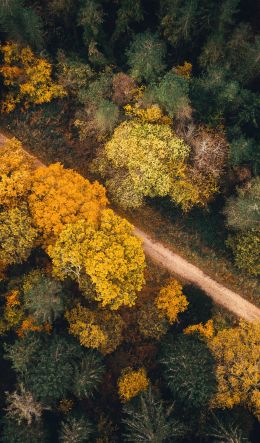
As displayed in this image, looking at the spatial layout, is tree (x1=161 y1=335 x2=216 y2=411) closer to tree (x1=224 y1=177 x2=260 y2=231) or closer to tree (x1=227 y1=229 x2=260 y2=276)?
tree (x1=227 y1=229 x2=260 y2=276)

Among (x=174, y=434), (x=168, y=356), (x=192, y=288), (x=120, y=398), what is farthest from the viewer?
(x=192, y=288)

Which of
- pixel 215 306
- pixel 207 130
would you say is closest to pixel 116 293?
pixel 215 306

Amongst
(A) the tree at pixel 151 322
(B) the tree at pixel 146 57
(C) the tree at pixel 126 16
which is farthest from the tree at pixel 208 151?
(A) the tree at pixel 151 322

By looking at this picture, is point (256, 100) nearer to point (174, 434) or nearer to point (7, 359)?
point (174, 434)

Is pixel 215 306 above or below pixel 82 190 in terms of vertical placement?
below

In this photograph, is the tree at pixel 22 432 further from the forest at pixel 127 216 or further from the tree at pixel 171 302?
the tree at pixel 171 302

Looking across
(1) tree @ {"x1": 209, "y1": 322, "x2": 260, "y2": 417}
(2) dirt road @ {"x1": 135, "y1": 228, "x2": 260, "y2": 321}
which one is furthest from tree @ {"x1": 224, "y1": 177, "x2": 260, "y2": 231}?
(1) tree @ {"x1": 209, "y1": 322, "x2": 260, "y2": 417}

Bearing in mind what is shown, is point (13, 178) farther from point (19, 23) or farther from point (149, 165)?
point (19, 23)

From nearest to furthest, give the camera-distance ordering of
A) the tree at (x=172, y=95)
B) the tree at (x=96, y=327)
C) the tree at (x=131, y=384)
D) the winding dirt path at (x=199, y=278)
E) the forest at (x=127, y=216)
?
the forest at (x=127, y=216) < the tree at (x=96, y=327) < the tree at (x=131, y=384) < the tree at (x=172, y=95) < the winding dirt path at (x=199, y=278)
